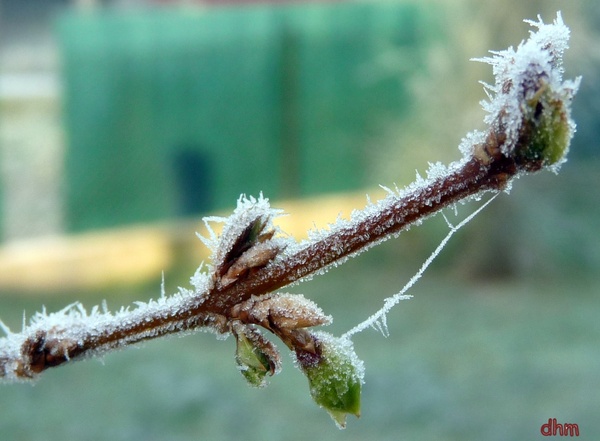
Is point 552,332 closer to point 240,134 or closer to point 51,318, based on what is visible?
point 240,134

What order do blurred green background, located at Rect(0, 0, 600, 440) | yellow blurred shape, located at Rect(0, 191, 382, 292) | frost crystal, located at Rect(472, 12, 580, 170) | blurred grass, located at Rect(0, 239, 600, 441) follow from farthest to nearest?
yellow blurred shape, located at Rect(0, 191, 382, 292) < blurred green background, located at Rect(0, 0, 600, 440) < blurred grass, located at Rect(0, 239, 600, 441) < frost crystal, located at Rect(472, 12, 580, 170)

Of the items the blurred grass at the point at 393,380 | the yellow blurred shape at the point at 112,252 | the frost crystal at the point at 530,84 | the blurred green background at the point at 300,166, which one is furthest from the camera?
the yellow blurred shape at the point at 112,252

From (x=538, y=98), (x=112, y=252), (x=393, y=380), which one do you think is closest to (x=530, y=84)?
(x=538, y=98)

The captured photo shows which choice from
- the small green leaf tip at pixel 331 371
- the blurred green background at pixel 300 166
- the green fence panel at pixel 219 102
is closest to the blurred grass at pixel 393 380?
the blurred green background at pixel 300 166

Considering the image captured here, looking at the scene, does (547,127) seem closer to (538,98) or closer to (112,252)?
(538,98)

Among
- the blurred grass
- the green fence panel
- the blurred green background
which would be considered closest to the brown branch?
the blurred grass

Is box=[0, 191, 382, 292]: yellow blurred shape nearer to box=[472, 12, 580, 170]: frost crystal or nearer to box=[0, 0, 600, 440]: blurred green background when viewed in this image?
box=[0, 0, 600, 440]: blurred green background

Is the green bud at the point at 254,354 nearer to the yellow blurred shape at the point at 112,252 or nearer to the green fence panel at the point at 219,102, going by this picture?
the yellow blurred shape at the point at 112,252

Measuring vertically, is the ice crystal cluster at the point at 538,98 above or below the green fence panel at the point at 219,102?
below
